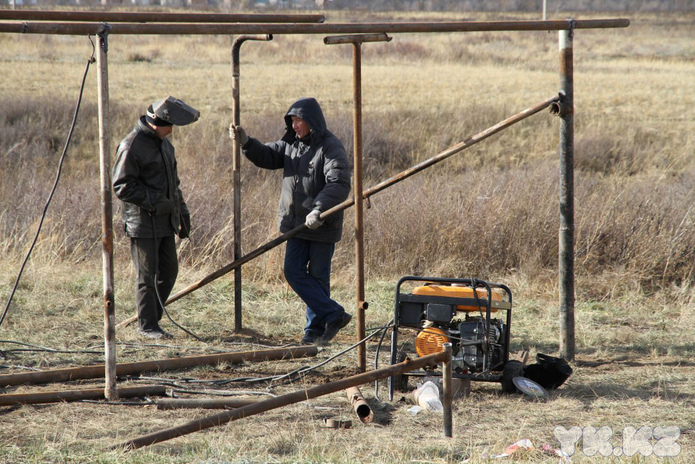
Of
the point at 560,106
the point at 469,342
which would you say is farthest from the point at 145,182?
the point at 560,106

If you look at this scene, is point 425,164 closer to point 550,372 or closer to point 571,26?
point 571,26

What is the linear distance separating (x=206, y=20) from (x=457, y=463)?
3.59 m

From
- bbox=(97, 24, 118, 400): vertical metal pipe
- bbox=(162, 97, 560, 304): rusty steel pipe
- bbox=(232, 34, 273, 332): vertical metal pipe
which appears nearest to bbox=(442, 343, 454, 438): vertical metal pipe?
bbox=(162, 97, 560, 304): rusty steel pipe

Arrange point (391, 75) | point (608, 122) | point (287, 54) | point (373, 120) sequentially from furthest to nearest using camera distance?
point (287, 54), point (391, 75), point (608, 122), point (373, 120)

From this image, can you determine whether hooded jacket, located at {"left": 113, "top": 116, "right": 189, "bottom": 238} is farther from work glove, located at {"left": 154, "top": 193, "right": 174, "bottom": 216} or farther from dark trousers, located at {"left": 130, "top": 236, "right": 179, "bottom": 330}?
dark trousers, located at {"left": 130, "top": 236, "right": 179, "bottom": 330}

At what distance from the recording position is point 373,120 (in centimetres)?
1664

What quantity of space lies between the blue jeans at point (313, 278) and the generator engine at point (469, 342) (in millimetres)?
1242


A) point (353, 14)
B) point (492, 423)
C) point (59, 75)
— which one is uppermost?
point (353, 14)

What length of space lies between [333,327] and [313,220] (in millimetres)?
956

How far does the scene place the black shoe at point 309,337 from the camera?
615 cm

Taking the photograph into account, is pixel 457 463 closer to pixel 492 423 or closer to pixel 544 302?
pixel 492 423

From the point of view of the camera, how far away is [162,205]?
5887mm

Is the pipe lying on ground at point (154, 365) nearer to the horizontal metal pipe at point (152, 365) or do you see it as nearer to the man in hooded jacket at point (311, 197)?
the horizontal metal pipe at point (152, 365)

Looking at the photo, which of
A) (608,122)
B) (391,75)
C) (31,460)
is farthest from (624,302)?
(391,75)
